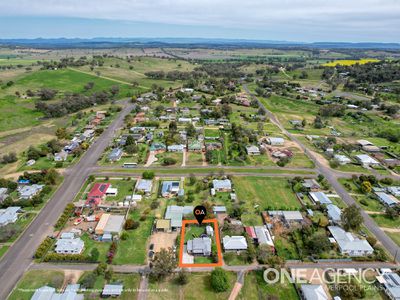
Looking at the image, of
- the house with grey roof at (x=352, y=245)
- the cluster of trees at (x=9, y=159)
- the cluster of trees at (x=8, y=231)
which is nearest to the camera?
the house with grey roof at (x=352, y=245)

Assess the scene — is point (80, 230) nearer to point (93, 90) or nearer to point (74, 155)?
point (74, 155)

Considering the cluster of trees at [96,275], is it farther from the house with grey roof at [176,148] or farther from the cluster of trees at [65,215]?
the house with grey roof at [176,148]

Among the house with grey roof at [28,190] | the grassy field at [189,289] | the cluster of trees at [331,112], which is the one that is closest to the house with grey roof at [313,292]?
the grassy field at [189,289]

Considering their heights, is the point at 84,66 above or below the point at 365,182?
above

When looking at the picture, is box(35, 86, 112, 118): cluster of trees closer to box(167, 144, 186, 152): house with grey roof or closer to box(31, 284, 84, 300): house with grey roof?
box(167, 144, 186, 152): house with grey roof

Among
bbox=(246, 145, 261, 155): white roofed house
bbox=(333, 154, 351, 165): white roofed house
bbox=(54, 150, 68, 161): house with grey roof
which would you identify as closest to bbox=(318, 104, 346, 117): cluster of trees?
bbox=(333, 154, 351, 165): white roofed house

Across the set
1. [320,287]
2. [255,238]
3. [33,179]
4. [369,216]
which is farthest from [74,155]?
[369,216]

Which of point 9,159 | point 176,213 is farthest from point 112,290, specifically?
point 9,159

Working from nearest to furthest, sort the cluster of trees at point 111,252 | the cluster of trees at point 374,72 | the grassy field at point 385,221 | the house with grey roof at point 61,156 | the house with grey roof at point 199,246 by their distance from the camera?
the cluster of trees at point 111,252 → the house with grey roof at point 199,246 → the grassy field at point 385,221 → the house with grey roof at point 61,156 → the cluster of trees at point 374,72
